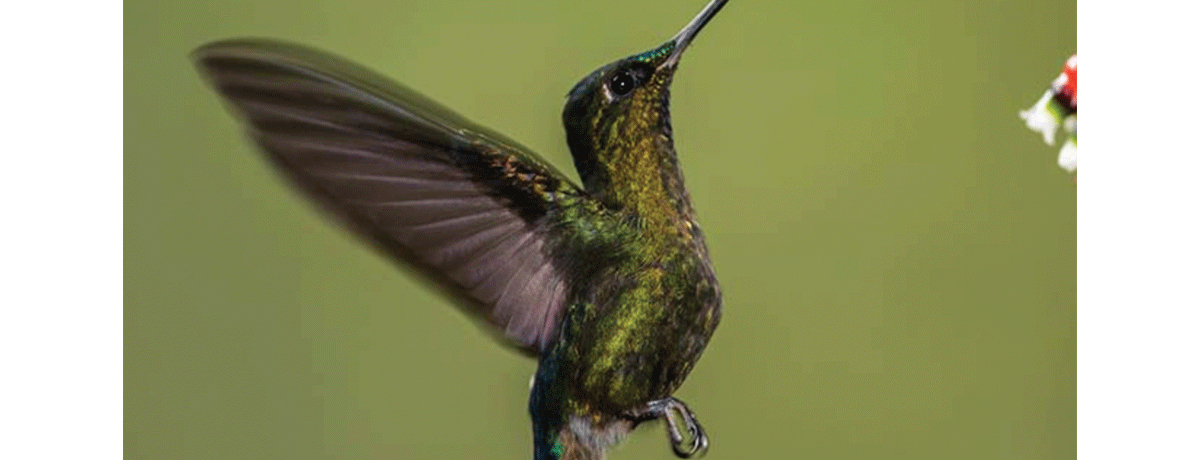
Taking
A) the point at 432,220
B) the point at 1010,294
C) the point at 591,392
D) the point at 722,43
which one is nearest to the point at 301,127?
the point at 432,220

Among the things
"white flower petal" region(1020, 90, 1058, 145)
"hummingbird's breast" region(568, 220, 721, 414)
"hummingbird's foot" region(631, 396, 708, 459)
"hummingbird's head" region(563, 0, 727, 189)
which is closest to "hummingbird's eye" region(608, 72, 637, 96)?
"hummingbird's head" region(563, 0, 727, 189)

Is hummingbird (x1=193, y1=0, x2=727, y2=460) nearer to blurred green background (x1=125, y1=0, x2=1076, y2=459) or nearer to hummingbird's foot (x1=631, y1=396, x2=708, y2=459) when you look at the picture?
hummingbird's foot (x1=631, y1=396, x2=708, y2=459)

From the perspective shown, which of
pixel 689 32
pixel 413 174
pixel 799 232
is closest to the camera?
pixel 413 174

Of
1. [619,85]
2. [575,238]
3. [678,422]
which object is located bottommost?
[678,422]

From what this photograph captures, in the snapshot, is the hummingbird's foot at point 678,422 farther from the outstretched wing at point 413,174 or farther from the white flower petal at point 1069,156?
the white flower petal at point 1069,156

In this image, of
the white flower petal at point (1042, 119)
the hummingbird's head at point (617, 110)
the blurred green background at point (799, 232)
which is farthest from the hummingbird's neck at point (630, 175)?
the white flower petal at point (1042, 119)

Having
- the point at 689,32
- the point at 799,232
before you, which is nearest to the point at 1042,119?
the point at 799,232

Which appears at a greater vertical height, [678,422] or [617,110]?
Answer: [617,110]

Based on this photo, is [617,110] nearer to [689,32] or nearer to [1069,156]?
[689,32]
